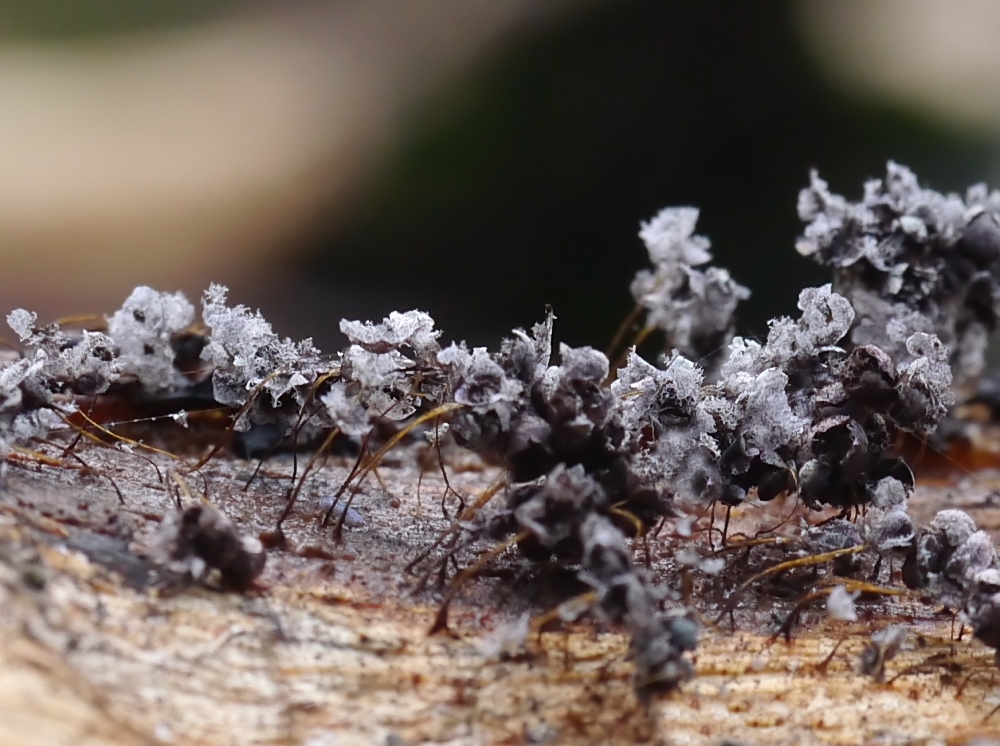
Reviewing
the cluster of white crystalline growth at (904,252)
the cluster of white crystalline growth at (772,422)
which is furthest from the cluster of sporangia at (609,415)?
the cluster of white crystalline growth at (904,252)

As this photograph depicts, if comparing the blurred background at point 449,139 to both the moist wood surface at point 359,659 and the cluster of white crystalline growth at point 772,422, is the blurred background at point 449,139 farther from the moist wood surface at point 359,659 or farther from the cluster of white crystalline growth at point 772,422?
the moist wood surface at point 359,659

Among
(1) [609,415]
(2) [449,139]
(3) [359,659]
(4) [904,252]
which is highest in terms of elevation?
(2) [449,139]

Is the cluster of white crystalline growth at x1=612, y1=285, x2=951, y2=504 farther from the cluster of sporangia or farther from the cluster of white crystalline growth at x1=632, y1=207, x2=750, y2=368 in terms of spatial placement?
the cluster of white crystalline growth at x1=632, y1=207, x2=750, y2=368

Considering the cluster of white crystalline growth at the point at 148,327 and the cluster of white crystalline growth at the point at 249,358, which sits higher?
the cluster of white crystalline growth at the point at 148,327

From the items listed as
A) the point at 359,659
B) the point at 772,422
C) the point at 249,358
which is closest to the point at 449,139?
the point at 249,358

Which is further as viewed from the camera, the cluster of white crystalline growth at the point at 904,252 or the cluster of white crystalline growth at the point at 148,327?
the cluster of white crystalline growth at the point at 904,252

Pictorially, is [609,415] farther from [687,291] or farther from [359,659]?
[687,291]

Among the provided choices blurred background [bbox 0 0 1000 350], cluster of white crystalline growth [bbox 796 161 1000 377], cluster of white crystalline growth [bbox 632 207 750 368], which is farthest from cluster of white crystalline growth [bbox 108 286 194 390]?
blurred background [bbox 0 0 1000 350]
